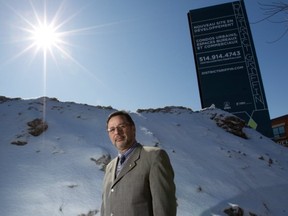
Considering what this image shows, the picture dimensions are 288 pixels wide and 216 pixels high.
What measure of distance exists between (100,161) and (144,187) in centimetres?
773

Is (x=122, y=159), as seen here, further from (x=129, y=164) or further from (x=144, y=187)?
(x=144, y=187)

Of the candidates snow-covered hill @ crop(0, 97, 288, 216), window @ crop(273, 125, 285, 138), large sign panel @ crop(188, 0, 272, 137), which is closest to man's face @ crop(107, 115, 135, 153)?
snow-covered hill @ crop(0, 97, 288, 216)

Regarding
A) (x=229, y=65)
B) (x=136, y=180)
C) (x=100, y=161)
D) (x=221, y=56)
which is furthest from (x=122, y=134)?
(x=221, y=56)

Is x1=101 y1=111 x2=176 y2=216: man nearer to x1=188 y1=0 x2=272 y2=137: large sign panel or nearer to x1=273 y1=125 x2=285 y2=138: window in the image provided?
x1=188 y1=0 x2=272 y2=137: large sign panel

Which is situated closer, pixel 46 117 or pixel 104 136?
pixel 104 136

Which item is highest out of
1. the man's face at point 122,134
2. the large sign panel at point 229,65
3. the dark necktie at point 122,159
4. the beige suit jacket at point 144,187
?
the large sign panel at point 229,65

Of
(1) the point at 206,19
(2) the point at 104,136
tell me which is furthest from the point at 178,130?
(1) the point at 206,19

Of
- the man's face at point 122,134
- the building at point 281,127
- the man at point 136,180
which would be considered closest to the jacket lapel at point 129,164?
the man at point 136,180

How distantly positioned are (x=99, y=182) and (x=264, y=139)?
34.1 feet

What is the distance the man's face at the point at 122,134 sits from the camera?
8.70ft

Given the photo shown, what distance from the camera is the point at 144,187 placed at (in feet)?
7.90

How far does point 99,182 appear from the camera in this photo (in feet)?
29.6

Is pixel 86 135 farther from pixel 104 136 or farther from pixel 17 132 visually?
pixel 17 132

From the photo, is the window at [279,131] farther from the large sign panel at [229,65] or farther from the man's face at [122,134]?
the man's face at [122,134]
